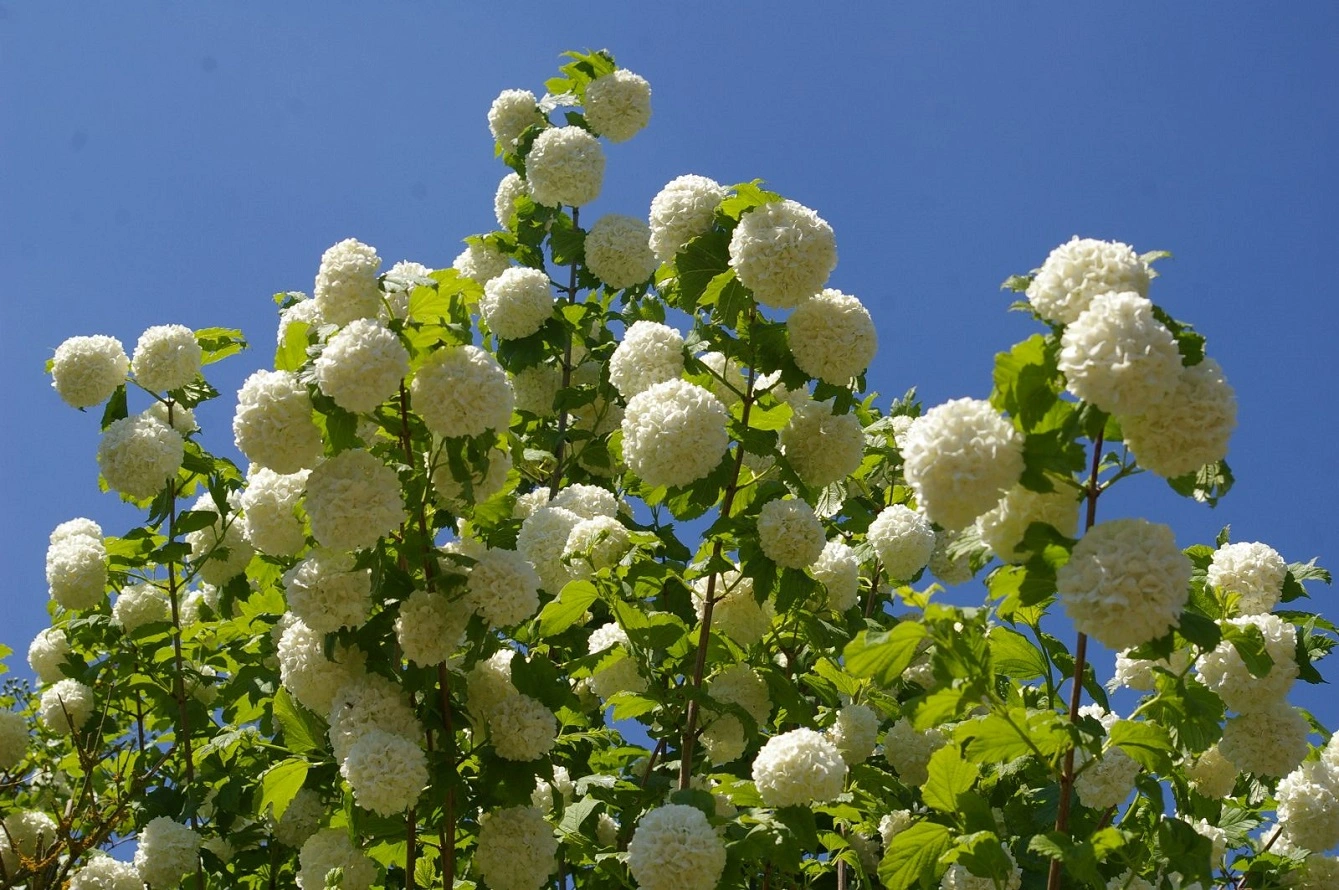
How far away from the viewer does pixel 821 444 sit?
4855 mm

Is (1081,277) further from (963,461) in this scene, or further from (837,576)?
(837,576)

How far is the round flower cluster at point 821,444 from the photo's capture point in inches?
191

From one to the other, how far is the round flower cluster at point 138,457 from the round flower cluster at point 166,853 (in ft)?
5.39

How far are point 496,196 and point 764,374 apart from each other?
368 centimetres

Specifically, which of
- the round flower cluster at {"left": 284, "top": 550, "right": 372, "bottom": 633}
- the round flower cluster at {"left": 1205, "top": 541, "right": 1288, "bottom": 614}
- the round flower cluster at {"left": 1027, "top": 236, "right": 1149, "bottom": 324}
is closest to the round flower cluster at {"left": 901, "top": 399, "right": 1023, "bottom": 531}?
the round flower cluster at {"left": 1027, "top": 236, "right": 1149, "bottom": 324}

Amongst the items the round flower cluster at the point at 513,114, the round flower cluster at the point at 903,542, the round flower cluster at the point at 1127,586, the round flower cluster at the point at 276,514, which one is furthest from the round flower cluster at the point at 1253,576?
the round flower cluster at the point at 513,114

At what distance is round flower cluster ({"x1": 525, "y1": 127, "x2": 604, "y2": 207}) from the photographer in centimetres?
714

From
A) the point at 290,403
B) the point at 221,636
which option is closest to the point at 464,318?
the point at 290,403

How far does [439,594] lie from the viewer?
424 cm

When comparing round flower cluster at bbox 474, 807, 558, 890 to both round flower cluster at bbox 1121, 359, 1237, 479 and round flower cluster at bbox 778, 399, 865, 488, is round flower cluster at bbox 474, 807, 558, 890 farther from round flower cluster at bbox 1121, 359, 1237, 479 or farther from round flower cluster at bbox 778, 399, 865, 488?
round flower cluster at bbox 1121, 359, 1237, 479

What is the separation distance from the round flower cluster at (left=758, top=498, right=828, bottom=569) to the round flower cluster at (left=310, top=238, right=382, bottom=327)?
1539 mm

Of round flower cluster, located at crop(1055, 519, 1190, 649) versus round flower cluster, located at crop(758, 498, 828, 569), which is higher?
round flower cluster, located at crop(758, 498, 828, 569)

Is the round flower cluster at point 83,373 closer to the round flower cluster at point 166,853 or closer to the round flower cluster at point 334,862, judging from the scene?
the round flower cluster at point 166,853

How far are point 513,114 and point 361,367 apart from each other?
4.32m
